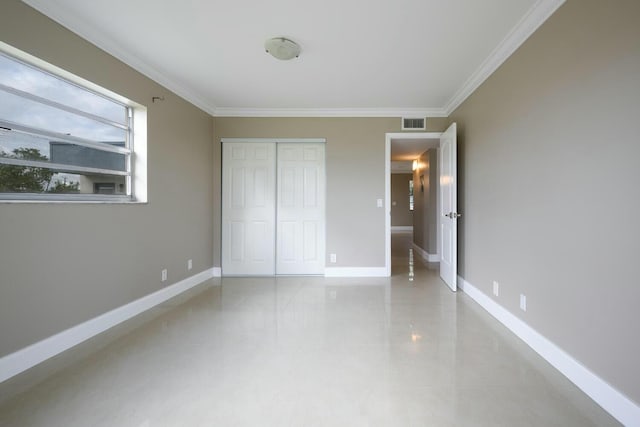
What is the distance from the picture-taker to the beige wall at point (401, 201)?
523 inches

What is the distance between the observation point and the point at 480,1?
7.02 ft

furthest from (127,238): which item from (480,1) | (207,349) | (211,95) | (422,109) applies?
(422,109)

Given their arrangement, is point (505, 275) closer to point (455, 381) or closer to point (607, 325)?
point (607, 325)

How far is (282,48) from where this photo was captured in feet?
8.98

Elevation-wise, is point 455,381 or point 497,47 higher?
point 497,47

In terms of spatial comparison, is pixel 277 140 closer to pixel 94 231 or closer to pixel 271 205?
pixel 271 205

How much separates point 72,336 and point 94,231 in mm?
850

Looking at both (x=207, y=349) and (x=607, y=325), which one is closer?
(x=607, y=325)

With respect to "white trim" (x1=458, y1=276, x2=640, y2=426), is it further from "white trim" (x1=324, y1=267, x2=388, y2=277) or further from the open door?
"white trim" (x1=324, y1=267, x2=388, y2=277)

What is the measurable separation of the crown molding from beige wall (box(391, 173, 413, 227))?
10584mm

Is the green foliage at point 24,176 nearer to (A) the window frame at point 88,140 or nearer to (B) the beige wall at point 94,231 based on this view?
(A) the window frame at point 88,140

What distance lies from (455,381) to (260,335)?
1.54 m

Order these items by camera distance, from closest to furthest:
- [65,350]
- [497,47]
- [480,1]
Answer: [480,1], [65,350], [497,47]

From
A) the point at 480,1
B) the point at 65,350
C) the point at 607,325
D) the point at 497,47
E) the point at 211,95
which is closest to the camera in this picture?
the point at 607,325
